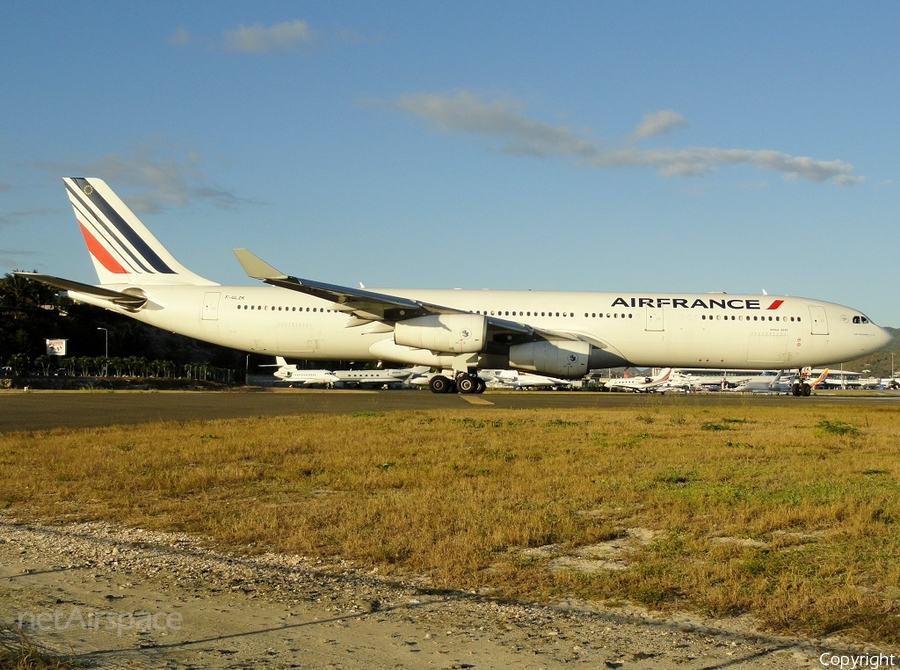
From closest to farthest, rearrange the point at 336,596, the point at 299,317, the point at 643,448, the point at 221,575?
the point at 336,596 → the point at 221,575 → the point at 643,448 → the point at 299,317

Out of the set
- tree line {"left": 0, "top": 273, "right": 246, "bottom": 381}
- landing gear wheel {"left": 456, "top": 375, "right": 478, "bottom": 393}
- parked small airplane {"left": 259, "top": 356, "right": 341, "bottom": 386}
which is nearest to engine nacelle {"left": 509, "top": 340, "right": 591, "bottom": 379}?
landing gear wheel {"left": 456, "top": 375, "right": 478, "bottom": 393}

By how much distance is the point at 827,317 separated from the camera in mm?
30078

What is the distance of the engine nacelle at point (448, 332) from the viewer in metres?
26.4

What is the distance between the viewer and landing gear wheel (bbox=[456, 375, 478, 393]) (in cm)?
2880

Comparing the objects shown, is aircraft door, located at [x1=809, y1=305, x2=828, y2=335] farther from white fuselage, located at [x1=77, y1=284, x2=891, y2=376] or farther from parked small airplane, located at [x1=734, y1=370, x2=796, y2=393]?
parked small airplane, located at [x1=734, y1=370, x2=796, y2=393]

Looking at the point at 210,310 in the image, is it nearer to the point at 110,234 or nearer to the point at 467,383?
the point at 110,234

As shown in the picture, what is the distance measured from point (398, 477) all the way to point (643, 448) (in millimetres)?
4558

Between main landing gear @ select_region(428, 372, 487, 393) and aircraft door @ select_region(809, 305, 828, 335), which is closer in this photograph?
main landing gear @ select_region(428, 372, 487, 393)

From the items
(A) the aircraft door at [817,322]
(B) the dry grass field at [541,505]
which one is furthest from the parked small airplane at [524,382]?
(B) the dry grass field at [541,505]

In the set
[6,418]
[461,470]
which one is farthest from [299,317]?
[461,470]

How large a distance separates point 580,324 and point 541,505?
21848mm

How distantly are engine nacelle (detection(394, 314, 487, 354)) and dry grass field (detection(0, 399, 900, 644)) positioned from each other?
12.2 meters

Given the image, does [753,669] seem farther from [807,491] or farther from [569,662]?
[807,491]

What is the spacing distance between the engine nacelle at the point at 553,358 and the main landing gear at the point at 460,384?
2154 mm
